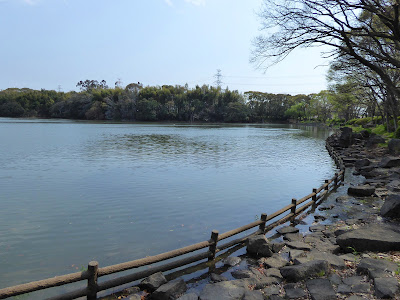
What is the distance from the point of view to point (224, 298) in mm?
4883

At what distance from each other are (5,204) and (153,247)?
683cm

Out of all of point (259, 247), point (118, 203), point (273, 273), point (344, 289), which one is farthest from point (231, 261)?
point (118, 203)

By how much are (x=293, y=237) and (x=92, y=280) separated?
5.53 metres

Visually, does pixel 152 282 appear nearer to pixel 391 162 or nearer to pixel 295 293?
pixel 295 293

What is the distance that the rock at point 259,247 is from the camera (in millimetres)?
6977

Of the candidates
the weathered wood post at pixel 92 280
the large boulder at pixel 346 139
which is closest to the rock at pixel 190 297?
the weathered wood post at pixel 92 280

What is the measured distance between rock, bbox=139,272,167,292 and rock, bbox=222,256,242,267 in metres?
1.71

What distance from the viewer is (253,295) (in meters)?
4.95

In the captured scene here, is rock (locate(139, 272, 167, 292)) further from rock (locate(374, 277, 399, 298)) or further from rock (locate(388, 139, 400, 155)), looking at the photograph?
rock (locate(388, 139, 400, 155))

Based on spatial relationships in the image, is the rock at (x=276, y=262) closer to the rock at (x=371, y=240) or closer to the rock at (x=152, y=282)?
the rock at (x=371, y=240)

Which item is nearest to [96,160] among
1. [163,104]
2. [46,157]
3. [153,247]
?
[46,157]

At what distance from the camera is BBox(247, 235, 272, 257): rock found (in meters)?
6.98

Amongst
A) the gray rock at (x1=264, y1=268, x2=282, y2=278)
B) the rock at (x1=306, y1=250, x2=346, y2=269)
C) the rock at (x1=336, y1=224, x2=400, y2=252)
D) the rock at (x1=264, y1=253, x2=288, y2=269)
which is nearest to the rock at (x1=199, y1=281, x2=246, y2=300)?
the gray rock at (x1=264, y1=268, x2=282, y2=278)

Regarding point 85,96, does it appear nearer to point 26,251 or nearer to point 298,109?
point 298,109
